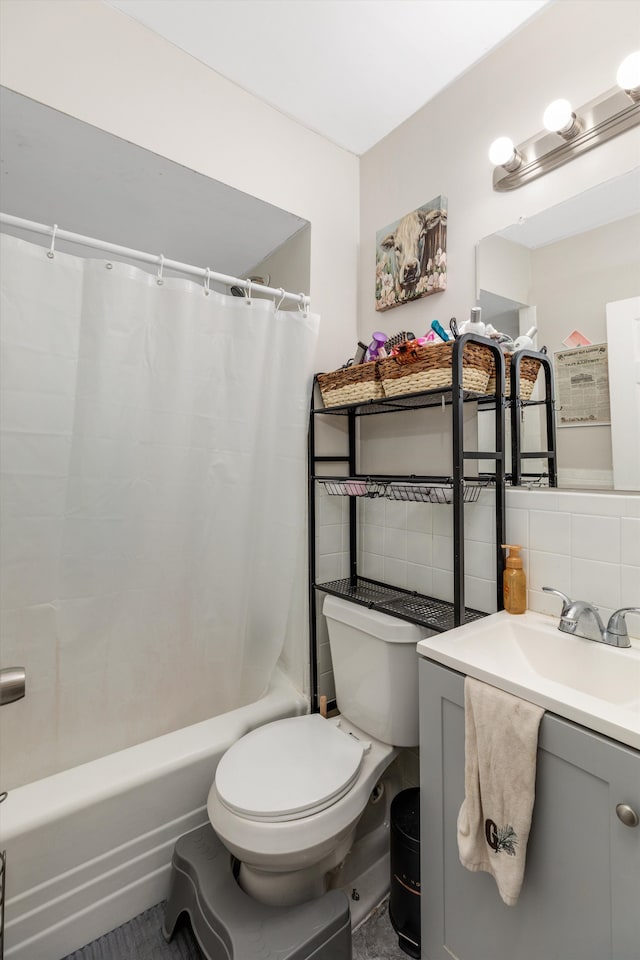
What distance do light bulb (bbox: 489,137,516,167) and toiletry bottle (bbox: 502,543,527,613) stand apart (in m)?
1.12

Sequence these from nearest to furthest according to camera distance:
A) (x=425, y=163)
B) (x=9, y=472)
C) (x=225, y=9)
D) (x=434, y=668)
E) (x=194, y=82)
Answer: (x=434, y=668), (x=9, y=472), (x=225, y=9), (x=194, y=82), (x=425, y=163)

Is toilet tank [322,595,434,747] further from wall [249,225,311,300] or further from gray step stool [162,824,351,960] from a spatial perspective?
wall [249,225,311,300]

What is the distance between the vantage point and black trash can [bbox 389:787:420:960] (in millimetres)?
1121

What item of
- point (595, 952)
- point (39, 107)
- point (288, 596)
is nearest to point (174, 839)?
point (288, 596)

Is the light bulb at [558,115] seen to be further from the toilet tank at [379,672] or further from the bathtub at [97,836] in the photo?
the bathtub at [97,836]

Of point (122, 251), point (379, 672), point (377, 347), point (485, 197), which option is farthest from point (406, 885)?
point (485, 197)

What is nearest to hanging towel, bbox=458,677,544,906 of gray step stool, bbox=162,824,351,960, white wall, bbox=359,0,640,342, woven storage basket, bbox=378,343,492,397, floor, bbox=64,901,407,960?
gray step stool, bbox=162,824,351,960

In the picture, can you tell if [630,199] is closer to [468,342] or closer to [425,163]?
[468,342]

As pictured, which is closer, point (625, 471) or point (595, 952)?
point (595, 952)

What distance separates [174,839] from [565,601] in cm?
128

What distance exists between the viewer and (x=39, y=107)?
1.18 meters

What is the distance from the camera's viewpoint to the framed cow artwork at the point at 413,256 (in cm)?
148

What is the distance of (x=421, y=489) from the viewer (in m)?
1.25

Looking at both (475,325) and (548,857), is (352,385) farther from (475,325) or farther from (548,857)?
(548,857)
